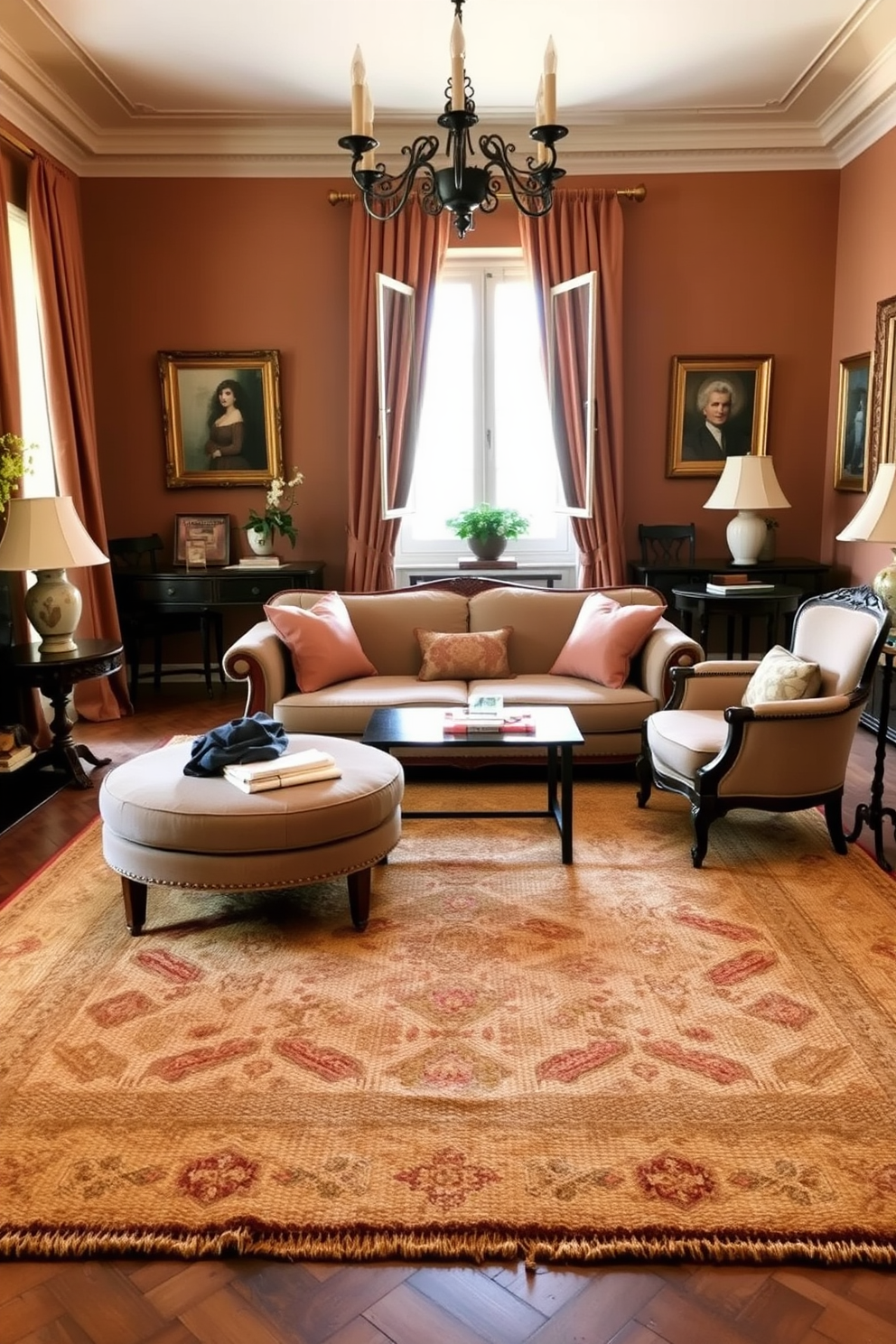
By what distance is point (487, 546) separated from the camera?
19.8ft

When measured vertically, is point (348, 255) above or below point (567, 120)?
below

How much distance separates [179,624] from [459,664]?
91.6 inches

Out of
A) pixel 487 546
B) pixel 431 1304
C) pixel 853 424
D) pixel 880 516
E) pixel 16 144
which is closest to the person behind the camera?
pixel 431 1304

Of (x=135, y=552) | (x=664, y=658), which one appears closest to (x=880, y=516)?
(x=664, y=658)

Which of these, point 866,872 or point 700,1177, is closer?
point 700,1177

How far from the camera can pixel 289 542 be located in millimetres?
6453

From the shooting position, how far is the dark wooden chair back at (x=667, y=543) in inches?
247

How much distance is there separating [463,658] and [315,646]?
27.3 inches

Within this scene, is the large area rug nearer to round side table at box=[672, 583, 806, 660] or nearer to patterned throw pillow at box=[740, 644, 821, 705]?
patterned throw pillow at box=[740, 644, 821, 705]

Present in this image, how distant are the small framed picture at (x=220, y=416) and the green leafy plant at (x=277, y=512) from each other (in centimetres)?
11

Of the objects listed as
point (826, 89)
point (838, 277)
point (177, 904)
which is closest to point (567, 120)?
point (826, 89)

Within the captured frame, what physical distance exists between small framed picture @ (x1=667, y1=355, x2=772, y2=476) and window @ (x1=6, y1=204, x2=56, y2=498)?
3.71 m

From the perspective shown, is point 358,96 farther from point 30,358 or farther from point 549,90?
point 30,358

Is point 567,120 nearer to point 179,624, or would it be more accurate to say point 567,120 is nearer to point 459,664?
point 459,664
